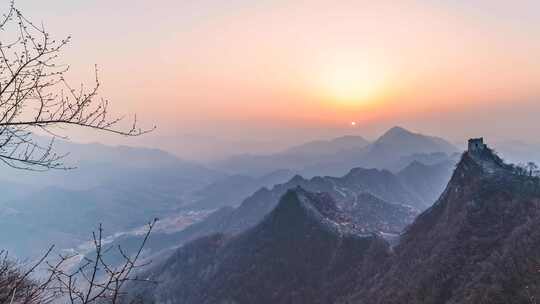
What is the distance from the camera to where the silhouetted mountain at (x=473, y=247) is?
182ft

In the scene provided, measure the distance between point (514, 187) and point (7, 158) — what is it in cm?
9208

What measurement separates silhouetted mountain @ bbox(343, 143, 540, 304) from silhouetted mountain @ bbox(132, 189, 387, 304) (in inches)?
531

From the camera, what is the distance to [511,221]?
242ft

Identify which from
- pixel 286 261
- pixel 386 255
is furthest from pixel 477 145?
pixel 286 261

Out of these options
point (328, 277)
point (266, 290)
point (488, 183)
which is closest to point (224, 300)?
point (266, 290)

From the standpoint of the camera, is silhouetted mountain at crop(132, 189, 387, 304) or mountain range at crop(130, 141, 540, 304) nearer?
mountain range at crop(130, 141, 540, 304)

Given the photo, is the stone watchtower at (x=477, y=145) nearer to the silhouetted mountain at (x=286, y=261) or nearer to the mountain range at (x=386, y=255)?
the mountain range at (x=386, y=255)

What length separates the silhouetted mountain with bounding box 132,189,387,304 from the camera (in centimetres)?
11012

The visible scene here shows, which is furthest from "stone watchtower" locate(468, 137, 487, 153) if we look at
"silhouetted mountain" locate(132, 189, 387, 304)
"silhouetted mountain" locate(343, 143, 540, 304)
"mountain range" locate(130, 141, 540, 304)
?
"silhouetted mountain" locate(132, 189, 387, 304)

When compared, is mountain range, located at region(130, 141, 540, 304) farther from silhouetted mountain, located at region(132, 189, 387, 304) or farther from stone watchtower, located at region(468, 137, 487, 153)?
stone watchtower, located at region(468, 137, 487, 153)

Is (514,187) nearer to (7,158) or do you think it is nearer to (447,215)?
(447,215)

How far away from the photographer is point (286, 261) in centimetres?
12269

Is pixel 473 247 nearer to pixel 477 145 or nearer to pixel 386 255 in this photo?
pixel 386 255

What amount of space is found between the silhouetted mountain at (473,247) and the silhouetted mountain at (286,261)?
1350 cm
